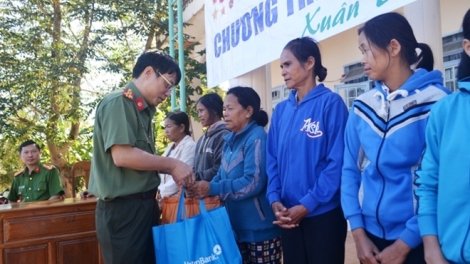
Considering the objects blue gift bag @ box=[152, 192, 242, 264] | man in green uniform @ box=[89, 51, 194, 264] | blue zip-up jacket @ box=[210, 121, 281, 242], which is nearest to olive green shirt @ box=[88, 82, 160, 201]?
man in green uniform @ box=[89, 51, 194, 264]

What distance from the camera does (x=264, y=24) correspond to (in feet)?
11.4

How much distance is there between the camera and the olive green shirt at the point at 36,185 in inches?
171

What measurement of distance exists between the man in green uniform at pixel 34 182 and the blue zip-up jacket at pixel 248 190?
2.59 m

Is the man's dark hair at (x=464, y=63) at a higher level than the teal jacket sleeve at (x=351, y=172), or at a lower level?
higher

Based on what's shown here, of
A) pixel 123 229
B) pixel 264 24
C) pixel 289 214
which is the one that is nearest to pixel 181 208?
pixel 123 229

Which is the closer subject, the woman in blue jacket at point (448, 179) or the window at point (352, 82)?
the woman in blue jacket at point (448, 179)

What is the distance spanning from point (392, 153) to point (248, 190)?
92 cm

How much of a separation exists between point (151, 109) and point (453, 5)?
13.6 ft

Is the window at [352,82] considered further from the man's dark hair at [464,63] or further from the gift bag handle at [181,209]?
the man's dark hair at [464,63]

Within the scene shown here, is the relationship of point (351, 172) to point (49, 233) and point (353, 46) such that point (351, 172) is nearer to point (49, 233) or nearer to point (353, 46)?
point (49, 233)

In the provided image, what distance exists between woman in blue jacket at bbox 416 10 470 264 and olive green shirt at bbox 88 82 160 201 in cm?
129

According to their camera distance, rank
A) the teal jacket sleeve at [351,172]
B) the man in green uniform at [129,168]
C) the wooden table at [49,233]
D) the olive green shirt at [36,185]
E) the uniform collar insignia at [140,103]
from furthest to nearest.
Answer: the olive green shirt at [36,185]
the wooden table at [49,233]
the uniform collar insignia at [140,103]
the man in green uniform at [129,168]
the teal jacket sleeve at [351,172]

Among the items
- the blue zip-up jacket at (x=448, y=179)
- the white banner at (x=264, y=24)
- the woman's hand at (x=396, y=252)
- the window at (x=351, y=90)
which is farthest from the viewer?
the window at (x=351, y=90)

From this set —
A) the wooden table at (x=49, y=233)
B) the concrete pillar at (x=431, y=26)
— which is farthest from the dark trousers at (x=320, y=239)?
the wooden table at (x=49, y=233)
